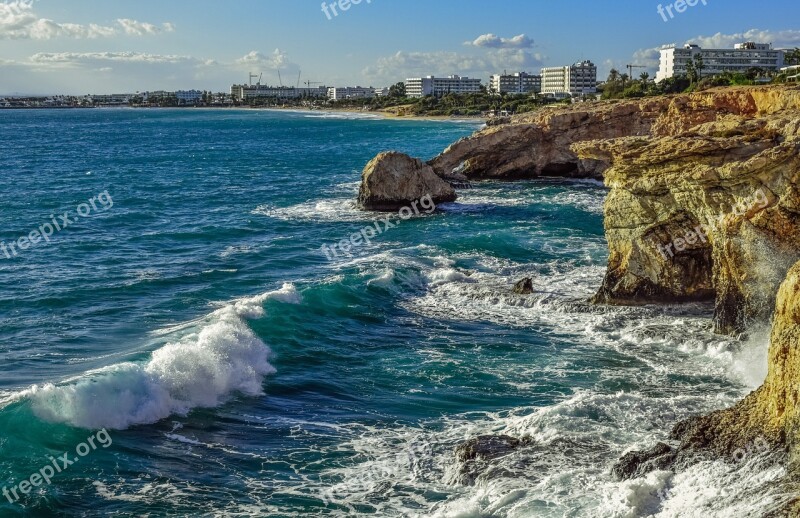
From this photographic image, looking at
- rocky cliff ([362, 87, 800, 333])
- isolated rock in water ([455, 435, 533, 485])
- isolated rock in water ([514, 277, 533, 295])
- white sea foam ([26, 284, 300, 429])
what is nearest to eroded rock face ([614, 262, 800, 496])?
isolated rock in water ([455, 435, 533, 485])

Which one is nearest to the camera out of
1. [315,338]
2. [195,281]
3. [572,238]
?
[315,338]

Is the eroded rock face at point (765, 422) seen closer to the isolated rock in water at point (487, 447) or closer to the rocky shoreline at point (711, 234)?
the rocky shoreline at point (711, 234)

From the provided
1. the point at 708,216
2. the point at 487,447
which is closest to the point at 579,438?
the point at 487,447

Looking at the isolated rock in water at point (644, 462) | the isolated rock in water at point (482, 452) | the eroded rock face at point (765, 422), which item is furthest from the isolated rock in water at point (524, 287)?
the isolated rock in water at point (644, 462)

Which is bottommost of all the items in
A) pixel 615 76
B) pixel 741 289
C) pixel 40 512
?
pixel 40 512

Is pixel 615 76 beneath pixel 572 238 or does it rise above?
above

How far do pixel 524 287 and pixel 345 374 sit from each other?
9223 mm

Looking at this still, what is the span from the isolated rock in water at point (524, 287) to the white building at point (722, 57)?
5825 inches

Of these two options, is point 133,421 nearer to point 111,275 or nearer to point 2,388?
point 2,388

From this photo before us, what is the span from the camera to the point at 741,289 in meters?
23.2

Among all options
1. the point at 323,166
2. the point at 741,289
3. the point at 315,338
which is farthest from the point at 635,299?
the point at 323,166

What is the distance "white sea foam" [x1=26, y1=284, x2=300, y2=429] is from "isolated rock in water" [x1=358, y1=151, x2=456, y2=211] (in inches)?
918

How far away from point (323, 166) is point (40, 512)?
65.7 m

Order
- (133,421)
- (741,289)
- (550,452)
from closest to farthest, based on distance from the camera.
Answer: (550,452), (133,421), (741,289)
